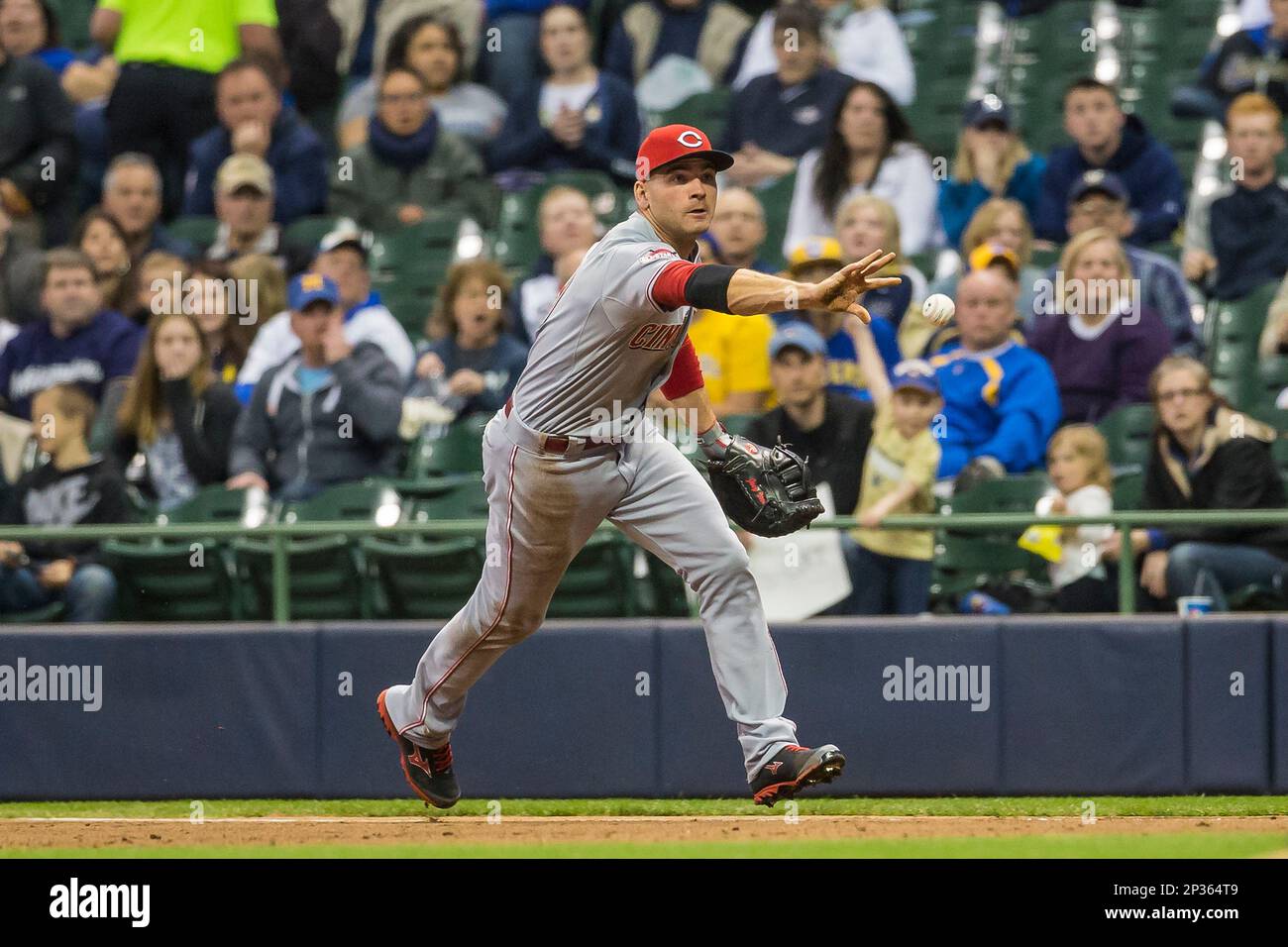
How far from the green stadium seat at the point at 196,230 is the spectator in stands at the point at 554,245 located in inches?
78.4

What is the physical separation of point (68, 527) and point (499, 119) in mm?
3999

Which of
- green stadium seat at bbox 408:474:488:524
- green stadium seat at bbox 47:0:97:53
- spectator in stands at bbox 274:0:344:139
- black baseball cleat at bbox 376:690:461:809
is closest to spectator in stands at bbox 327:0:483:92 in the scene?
spectator in stands at bbox 274:0:344:139

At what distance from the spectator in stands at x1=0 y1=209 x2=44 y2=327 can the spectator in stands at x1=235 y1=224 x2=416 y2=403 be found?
1.44 metres

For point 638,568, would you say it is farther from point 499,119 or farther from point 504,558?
point 499,119

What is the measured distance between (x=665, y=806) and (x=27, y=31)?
6.71 metres

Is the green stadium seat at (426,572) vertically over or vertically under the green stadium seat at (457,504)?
under

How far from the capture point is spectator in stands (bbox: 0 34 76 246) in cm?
1099

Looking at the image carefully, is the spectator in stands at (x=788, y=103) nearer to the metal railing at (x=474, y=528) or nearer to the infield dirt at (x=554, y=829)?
the metal railing at (x=474, y=528)

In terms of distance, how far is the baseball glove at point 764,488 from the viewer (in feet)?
18.8

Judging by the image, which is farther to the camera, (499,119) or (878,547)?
(499,119)

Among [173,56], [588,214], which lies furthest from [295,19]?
[588,214]

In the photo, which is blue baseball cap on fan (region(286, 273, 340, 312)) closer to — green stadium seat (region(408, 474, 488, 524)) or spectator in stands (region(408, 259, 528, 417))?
spectator in stands (region(408, 259, 528, 417))

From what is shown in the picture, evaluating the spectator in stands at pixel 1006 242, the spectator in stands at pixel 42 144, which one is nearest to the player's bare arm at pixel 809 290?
the spectator in stands at pixel 1006 242

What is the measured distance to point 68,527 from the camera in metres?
7.80
